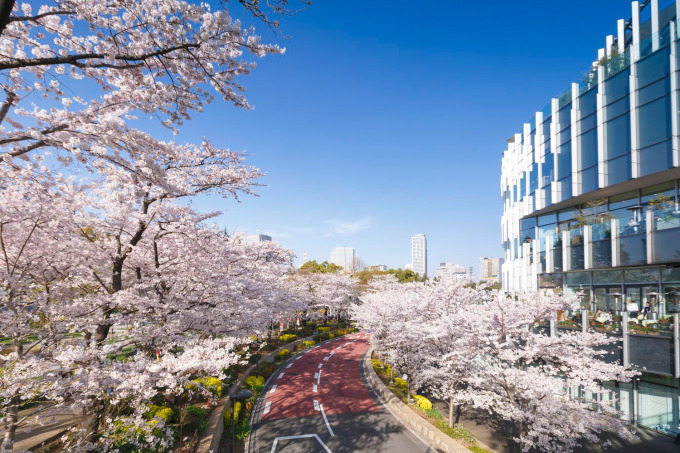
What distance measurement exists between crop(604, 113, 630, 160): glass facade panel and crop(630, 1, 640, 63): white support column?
3198 millimetres

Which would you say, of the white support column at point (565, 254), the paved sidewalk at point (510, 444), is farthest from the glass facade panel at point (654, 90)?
the paved sidewalk at point (510, 444)

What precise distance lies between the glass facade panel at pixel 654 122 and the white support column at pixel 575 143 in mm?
3931

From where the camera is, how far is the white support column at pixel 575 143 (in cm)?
2031

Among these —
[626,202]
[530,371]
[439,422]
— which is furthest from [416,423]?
[626,202]

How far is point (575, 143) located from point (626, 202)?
4.72 metres

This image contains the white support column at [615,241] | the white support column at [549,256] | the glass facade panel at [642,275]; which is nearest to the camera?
the glass facade panel at [642,275]

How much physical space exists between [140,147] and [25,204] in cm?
468

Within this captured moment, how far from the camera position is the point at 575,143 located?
68.0 ft

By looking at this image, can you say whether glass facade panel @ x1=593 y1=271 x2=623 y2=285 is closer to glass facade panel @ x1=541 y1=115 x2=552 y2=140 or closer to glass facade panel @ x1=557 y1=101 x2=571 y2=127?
glass facade panel @ x1=557 y1=101 x2=571 y2=127

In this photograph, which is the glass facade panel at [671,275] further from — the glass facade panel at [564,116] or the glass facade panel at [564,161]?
the glass facade panel at [564,116]

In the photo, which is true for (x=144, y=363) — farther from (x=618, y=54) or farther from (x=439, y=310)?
(x=618, y=54)

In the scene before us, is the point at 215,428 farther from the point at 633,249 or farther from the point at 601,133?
the point at 601,133

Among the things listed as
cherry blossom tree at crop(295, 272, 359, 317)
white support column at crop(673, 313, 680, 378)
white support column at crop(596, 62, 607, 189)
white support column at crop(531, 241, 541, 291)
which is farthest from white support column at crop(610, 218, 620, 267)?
cherry blossom tree at crop(295, 272, 359, 317)

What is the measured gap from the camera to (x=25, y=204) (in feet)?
24.6
